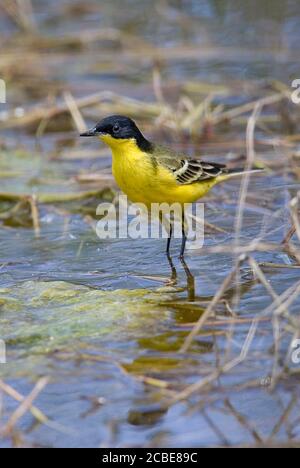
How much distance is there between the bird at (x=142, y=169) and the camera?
21.0 ft

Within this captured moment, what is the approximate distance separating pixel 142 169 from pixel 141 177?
6 centimetres

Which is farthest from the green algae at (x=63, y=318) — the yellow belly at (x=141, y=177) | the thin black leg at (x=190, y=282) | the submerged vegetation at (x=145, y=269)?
the yellow belly at (x=141, y=177)

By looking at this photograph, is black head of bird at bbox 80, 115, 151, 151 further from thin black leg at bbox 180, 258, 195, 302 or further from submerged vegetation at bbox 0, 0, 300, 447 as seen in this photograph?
thin black leg at bbox 180, 258, 195, 302

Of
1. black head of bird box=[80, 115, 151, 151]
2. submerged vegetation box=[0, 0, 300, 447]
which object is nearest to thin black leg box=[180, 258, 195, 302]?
submerged vegetation box=[0, 0, 300, 447]

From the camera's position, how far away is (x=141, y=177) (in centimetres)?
638

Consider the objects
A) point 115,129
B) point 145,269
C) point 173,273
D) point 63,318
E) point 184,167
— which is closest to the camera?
point 63,318

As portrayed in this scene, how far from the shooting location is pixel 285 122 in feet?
29.8

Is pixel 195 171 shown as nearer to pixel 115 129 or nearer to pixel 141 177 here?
pixel 141 177

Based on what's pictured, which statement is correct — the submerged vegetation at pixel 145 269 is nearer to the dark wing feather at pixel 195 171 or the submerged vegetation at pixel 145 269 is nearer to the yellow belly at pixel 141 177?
the dark wing feather at pixel 195 171

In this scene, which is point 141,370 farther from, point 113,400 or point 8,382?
point 8,382

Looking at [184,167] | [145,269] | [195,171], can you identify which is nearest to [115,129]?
[184,167]

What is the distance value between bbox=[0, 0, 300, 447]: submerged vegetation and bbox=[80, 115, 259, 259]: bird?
403mm

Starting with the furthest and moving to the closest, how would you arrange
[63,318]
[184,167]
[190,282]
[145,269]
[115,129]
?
1. [184,167]
2. [115,129]
3. [145,269]
4. [190,282]
5. [63,318]
